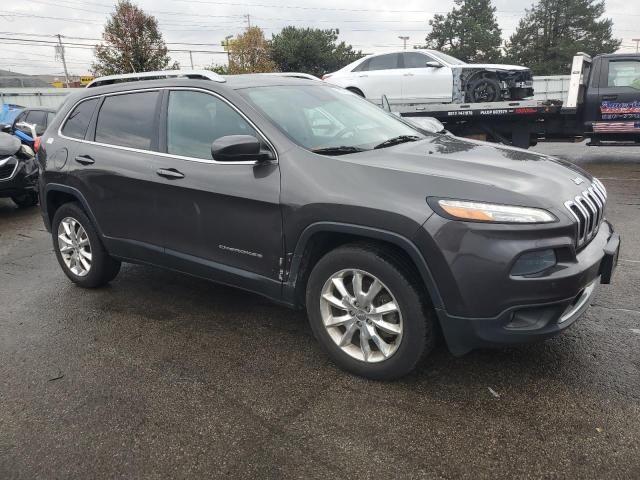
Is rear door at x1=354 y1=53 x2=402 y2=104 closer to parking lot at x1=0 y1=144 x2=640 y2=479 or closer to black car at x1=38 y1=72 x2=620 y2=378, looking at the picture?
black car at x1=38 y1=72 x2=620 y2=378

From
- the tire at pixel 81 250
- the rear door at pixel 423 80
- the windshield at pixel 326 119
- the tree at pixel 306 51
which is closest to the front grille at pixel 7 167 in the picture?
the tire at pixel 81 250

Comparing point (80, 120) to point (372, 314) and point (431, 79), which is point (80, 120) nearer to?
point (372, 314)

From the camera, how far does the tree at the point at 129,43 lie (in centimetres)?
3050

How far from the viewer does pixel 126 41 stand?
101 feet

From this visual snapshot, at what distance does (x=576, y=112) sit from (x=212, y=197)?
348 inches

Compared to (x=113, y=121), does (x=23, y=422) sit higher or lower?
lower

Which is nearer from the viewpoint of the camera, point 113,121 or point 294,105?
point 294,105

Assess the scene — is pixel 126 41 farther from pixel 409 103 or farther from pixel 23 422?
pixel 23 422

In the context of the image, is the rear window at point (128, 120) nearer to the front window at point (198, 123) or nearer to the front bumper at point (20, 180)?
the front window at point (198, 123)

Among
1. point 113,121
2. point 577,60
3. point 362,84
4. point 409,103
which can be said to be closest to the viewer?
point 113,121

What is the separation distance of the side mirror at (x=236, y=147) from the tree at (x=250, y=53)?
4312cm

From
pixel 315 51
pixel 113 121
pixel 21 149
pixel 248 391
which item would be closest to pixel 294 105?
pixel 113 121

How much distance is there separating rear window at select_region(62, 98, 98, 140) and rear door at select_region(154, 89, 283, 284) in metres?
1.00

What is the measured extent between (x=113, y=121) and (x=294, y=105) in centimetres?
155
